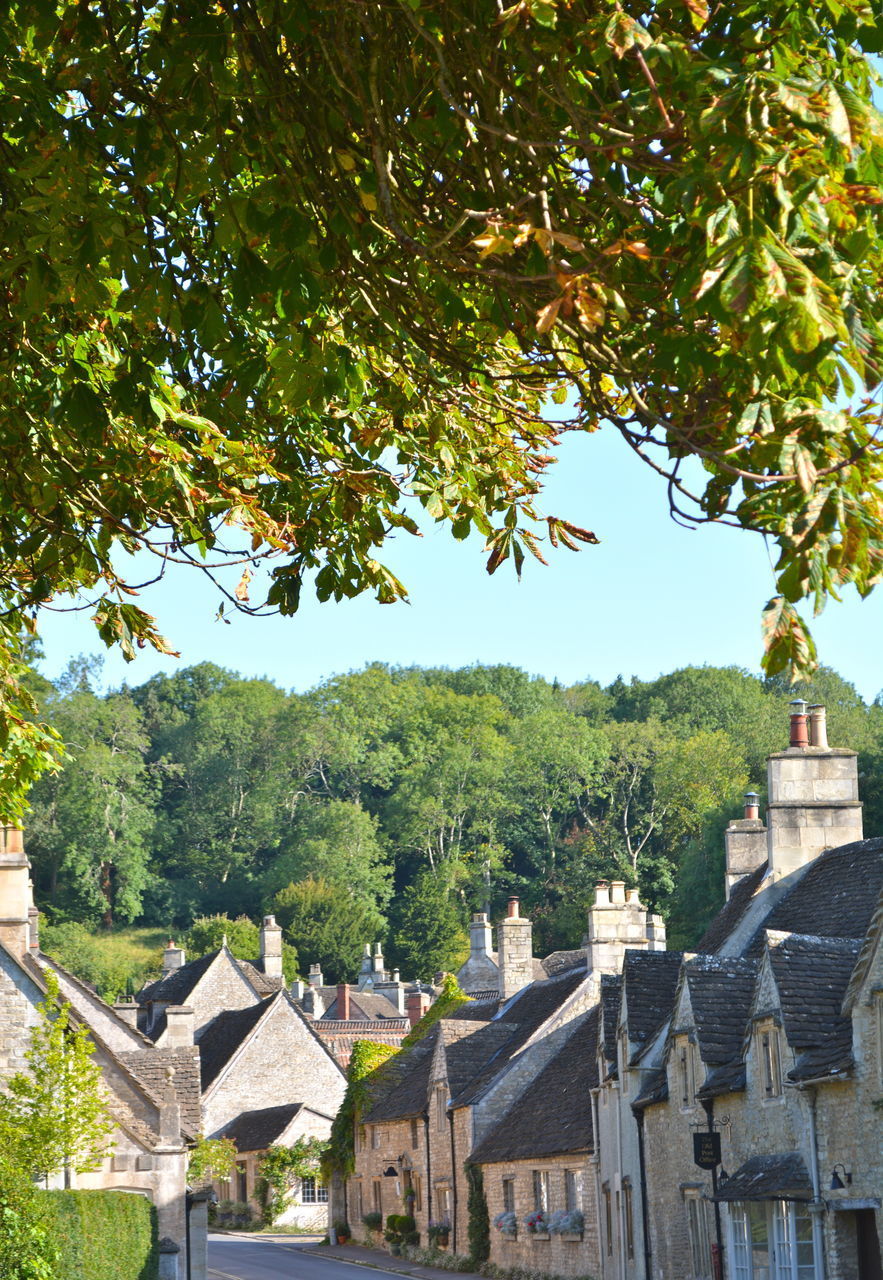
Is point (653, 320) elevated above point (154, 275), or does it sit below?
below

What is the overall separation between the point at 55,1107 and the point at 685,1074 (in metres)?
10.3

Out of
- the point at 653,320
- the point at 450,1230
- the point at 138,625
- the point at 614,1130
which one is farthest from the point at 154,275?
the point at 450,1230

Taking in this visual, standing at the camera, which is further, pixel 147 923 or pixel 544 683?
pixel 544 683

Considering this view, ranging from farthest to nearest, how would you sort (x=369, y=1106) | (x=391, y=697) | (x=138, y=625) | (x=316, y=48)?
(x=391, y=697) → (x=369, y=1106) → (x=138, y=625) → (x=316, y=48)

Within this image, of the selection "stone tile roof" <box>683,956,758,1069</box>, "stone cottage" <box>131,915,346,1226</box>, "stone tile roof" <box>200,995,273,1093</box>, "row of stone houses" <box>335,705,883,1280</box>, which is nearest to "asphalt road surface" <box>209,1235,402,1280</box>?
"row of stone houses" <box>335,705,883,1280</box>

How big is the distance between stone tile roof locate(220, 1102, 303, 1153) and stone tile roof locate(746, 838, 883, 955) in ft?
108

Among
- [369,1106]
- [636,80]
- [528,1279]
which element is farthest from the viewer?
[369,1106]

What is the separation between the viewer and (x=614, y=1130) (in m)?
32.2

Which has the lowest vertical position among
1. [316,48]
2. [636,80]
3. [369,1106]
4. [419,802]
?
[369,1106]

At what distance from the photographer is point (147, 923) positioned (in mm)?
128625

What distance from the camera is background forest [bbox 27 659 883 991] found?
11575 centimetres

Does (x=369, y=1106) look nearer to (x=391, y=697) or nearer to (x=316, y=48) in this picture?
(x=316, y=48)

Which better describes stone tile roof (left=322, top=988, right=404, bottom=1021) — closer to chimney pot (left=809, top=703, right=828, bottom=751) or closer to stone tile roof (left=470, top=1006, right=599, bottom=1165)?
stone tile roof (left=470, top=1006, right=599, bottom=1165)

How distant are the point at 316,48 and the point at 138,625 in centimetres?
563
